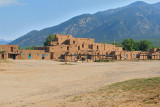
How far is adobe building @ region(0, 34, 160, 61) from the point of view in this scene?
5078cm

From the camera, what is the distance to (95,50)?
6150 cm

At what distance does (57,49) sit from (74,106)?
4668 cm

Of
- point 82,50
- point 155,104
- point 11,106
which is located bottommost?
point 11,106

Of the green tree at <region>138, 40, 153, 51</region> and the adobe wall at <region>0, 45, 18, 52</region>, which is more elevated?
the green tree at <region>138, 40, 153, 51</region>

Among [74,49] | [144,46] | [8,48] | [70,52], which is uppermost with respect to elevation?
[144,46]

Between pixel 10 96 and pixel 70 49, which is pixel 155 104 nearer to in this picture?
pixel 10 96

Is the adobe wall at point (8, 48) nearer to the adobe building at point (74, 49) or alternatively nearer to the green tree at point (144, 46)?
the adobe building at point (74, 49)

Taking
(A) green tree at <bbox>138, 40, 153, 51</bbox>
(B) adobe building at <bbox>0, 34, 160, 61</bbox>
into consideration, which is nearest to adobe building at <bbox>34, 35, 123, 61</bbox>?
(B) adobe building at <bbox>0, 34, 160, 61</bbox>

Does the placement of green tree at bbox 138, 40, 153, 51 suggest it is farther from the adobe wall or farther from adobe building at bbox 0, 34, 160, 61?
the adobe wall

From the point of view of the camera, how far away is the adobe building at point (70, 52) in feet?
167

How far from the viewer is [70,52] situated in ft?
184

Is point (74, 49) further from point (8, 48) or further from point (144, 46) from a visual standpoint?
point (144, 46)

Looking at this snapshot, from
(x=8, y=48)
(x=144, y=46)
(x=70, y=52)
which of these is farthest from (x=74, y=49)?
(x=144, y=46)

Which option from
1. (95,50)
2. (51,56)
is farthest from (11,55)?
(95,50)
